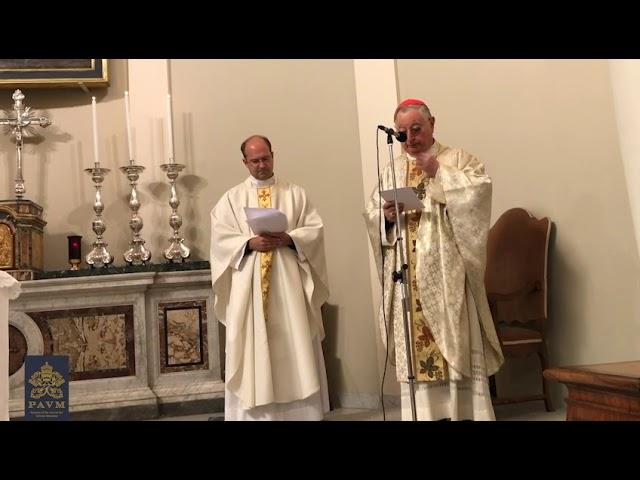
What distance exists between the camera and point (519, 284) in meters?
5.01

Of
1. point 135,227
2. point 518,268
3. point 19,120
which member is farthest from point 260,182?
point 19,120

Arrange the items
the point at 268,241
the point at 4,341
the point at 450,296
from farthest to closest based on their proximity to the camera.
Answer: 1. the point at 268,241
2. the point at 450,296
3. the point at 4,341

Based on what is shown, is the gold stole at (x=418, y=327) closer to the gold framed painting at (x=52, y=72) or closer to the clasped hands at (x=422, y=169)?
the clasped hands at (x=422, y=169)

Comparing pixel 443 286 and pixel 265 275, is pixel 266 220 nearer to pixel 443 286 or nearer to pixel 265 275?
pixel 265 275

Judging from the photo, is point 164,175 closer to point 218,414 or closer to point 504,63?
point 218,414

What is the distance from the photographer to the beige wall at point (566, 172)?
16.0 ft

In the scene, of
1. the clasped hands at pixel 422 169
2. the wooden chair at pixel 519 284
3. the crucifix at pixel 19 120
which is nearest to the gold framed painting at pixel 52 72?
the crucifix at pixel 19 120

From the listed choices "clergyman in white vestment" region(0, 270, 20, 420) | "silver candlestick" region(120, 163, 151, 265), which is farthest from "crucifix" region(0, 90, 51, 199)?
"clergyman in white vestment" region(0, 270, 20, 420)

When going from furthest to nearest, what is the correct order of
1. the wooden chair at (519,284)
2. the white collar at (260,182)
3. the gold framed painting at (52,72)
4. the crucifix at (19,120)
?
1. the gold framed painting at (52,72)
2. the crucifix at (19,120)
3. the white collar at (260,182)
4. the wooden chair at (519,284)

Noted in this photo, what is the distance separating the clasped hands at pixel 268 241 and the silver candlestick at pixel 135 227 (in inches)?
61.7

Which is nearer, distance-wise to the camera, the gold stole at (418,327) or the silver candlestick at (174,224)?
the gold stole at (418,327)

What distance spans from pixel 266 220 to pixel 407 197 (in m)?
1.05

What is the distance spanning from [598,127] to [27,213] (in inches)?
175
